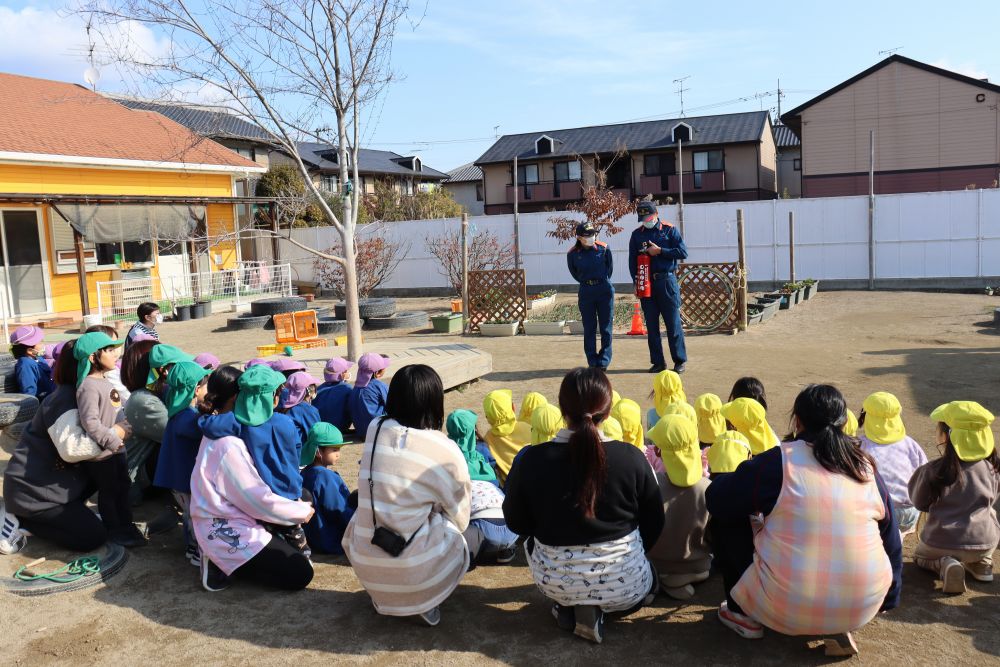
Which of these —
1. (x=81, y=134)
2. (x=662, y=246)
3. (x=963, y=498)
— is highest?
(x=81, y=134)

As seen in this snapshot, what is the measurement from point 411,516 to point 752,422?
1.70 m

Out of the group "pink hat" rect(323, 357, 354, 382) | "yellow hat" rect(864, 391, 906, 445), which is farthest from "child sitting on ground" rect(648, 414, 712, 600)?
"pink hat" rect(323, 357, 354, 382)

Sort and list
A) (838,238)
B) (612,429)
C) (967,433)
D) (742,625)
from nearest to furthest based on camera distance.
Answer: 1. (742,625)
2. (967,433)
3. (612,429)
4. (838,238)

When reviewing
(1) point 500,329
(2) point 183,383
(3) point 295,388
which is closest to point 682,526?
(2) point 183,383

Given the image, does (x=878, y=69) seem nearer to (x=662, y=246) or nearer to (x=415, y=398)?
(x=662, y=246)

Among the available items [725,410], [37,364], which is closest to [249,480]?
[725,410]

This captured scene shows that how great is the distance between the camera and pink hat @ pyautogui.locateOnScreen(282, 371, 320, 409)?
17.4 feet

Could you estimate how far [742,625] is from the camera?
3.12 metres

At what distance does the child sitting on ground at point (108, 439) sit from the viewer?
4.30m

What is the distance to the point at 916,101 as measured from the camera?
96.3 feet

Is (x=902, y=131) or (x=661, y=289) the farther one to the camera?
(x=902, y=131)

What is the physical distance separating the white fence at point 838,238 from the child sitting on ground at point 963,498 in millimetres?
16756

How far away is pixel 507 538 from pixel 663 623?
964 millimetres

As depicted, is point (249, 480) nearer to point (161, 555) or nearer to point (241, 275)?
point (161, 555)
